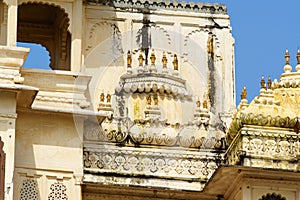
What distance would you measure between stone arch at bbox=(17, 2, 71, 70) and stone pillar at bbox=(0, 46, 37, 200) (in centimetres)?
216

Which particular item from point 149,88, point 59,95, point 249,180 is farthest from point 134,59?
point 249,180

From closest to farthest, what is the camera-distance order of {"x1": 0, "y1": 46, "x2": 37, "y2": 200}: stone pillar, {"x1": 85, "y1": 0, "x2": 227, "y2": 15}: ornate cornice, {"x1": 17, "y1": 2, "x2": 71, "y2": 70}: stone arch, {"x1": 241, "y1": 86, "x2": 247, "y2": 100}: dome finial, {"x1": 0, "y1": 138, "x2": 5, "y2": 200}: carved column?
{"x1": 0, "y1": 138, "x2": 5, "y2": 200}: carved column < {"x1": 0, "y1": 46, "x2": 37, "y2": 200}: stone pillar < {"x1": 241, "y1": 86, "x2": 247, "y2": 100}: dome finial < {"x1": 17, "y1": 2, "x2": 71, "y2": 70}: stone arch < {"x1": 85, "y1": 0, "x2": 227, "y2": 15}: ornate cornice

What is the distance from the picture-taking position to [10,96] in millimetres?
18391

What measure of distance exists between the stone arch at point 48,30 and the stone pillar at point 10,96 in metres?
2.16

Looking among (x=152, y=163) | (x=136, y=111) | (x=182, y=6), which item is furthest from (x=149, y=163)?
(x=182, y=6)

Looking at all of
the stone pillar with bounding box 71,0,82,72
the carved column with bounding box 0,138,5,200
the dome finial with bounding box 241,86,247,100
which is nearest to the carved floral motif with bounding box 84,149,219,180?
the dome finial with bounding box 241,86,247,100

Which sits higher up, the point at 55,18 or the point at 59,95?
the point at 55,18

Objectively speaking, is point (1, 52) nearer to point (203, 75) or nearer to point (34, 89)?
point (34, 89)

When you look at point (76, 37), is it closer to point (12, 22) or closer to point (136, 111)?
point (12, 22)

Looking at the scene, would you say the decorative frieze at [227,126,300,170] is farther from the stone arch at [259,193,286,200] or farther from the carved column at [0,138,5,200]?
the carved column at [0,138,5,200]

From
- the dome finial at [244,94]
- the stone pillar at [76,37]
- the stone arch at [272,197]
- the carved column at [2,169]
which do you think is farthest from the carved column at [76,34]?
the stone arch at [272,197]

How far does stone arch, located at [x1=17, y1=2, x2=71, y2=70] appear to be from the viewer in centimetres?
2095

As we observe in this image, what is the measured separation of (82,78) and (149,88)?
1.34m

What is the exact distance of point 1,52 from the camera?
18672 millimetres
